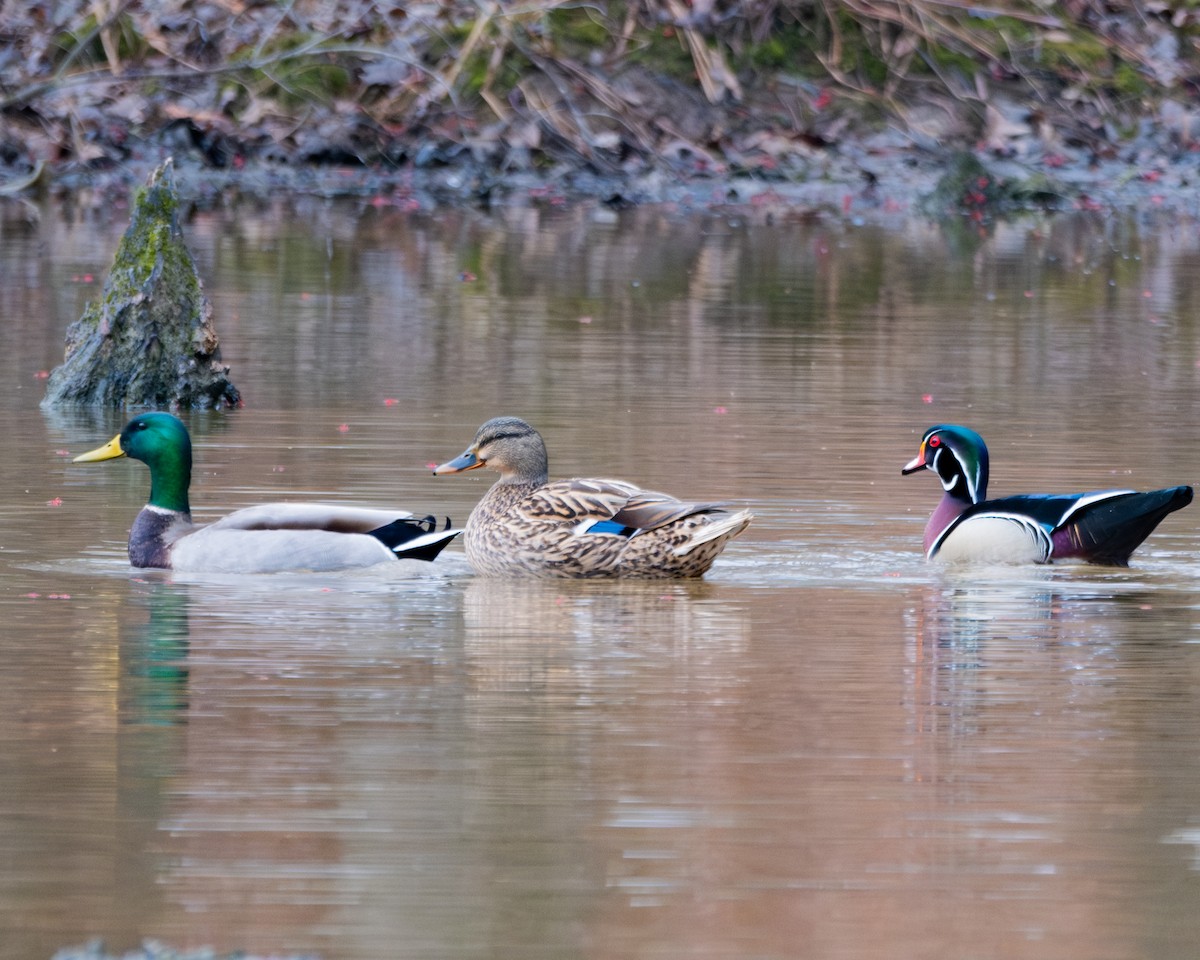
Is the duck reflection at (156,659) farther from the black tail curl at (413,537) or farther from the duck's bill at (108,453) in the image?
the duck's bill at (108,453)

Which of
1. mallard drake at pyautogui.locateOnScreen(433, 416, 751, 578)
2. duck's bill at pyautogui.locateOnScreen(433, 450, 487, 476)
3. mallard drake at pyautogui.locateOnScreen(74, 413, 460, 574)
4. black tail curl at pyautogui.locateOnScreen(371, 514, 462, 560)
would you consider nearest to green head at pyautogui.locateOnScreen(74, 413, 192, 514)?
mallard drake at pyautogui.locateOnScreen(74, 413, 460, 574)

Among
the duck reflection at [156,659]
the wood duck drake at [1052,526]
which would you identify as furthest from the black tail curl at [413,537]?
the wood duck drake at [1052,526]

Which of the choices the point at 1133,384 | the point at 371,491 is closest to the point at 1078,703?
the point at 371,491

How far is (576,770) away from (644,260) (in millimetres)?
17261


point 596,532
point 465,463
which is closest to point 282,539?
point 465,463

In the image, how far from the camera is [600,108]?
3198cm

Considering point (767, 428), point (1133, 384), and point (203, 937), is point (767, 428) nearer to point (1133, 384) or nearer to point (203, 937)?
point (1133, 384)

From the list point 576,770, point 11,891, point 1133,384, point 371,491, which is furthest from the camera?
point 1133,384

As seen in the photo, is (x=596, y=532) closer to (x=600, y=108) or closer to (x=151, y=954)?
(x=151, y=954)

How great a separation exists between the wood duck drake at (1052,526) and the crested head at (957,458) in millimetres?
211

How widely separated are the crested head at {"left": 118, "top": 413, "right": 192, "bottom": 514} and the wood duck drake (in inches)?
119

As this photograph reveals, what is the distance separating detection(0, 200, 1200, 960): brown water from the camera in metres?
6.13

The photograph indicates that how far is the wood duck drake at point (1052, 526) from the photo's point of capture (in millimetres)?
10992

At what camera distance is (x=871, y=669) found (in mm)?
8898
